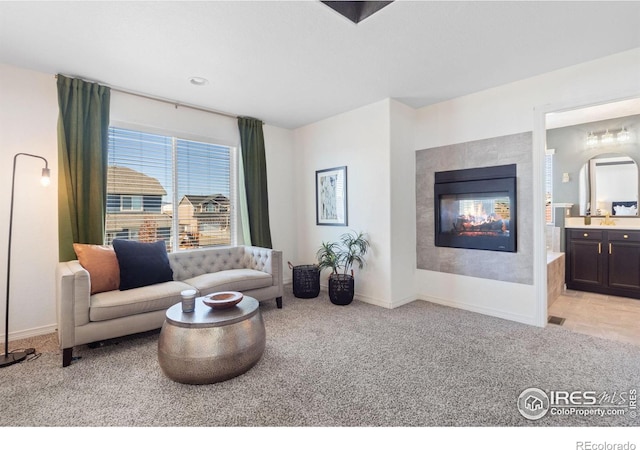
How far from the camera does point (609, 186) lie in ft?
15.1

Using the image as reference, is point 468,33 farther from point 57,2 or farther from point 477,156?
point 57,2

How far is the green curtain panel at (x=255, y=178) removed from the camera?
14.7ft

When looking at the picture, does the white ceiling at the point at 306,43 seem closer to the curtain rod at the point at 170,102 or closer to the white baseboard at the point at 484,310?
the curtain rod at the point at 170,102

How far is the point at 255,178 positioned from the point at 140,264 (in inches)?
79.0

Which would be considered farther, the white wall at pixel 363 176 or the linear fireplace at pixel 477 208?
the white wall at pixel 363 176

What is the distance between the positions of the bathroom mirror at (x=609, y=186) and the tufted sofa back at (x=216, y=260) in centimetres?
486

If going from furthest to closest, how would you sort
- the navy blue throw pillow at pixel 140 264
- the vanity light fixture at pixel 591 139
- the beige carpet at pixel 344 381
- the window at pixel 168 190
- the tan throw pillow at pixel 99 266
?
the vanity light fixture at pixel 591 139, the window at pixel 168 190, the navy blue throw pillow at pixel 140 264, the tan throw pillow at pixel 99 266, the beige carpet at pixel 344 381

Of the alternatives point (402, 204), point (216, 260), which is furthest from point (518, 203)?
point (216, 260)

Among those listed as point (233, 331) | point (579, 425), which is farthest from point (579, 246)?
point (233, 331)

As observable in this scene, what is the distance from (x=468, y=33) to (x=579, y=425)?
2675mm

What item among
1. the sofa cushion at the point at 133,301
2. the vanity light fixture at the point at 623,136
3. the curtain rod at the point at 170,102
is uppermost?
the curtain rod at the point at 170,102

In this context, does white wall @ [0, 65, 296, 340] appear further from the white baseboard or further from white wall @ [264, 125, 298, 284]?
the white baseboard

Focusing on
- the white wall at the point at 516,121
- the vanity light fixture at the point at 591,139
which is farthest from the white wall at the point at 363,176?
the vanity light fixture at the point at 591,139

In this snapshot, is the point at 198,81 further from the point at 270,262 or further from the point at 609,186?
the point at 609,186
